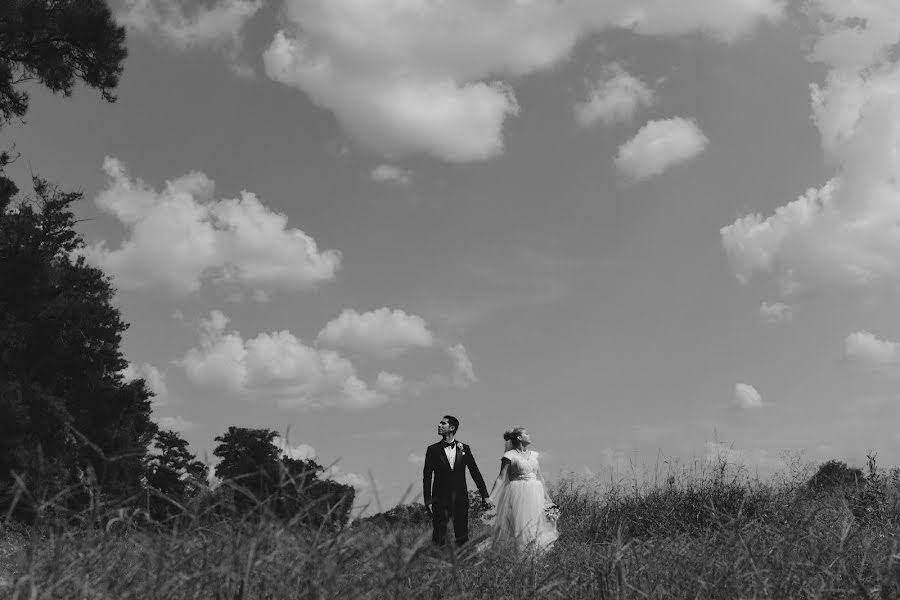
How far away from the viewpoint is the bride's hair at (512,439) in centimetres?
1138

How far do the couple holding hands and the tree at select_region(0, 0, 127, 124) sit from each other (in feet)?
36.8

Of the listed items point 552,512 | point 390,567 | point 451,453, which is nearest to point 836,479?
point 552,512

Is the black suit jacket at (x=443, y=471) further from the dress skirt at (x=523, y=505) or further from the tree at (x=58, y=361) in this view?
the tree at (x=58, y=361)

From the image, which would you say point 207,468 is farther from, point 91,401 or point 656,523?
point 91,401

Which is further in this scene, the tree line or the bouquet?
the tree line

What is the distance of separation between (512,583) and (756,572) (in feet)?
4.57

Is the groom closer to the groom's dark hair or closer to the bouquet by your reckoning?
the groom's dark hair

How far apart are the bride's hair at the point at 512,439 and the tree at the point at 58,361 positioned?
8.79 metres

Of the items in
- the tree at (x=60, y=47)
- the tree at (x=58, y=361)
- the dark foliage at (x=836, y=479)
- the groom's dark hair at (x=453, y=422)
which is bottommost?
the dark foliage at (x=836, y=479)

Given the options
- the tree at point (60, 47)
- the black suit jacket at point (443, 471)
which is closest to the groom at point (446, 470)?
the black suit jacket at point (443, 471)

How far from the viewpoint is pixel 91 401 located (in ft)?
72.9

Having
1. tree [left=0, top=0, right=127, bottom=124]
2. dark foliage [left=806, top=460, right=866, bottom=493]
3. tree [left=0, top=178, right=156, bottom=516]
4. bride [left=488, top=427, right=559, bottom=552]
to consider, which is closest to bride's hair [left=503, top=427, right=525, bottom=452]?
bride [left=488, top=427, right=559, bottom=552]

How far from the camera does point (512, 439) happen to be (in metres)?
11.6

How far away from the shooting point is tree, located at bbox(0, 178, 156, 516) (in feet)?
60.7
